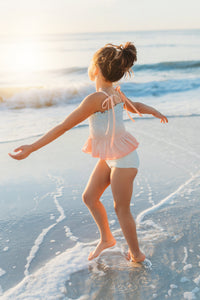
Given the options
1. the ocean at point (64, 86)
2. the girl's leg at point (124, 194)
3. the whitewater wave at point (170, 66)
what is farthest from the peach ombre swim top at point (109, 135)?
the whitewater wave at point (170, 66)

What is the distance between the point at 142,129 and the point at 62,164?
211cm

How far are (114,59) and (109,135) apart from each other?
0.49m

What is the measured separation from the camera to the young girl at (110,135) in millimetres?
2391

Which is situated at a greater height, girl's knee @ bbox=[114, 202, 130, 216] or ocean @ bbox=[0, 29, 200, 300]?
girl's knee @ bbox=[114, 202, 130, 216]

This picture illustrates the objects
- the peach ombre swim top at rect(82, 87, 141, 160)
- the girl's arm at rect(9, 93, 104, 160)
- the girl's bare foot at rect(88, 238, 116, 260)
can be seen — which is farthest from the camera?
the girl's bare foot at rect(88, 238, 116, 260)

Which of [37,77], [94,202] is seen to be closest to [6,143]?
[94,202]

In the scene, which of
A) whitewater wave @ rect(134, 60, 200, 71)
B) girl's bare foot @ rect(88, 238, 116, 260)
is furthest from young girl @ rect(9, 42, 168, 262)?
whitewater wave @ rect(134, 60, 200, 71)

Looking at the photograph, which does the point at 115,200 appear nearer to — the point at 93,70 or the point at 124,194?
the point at 124,194

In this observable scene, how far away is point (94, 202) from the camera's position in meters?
2.70

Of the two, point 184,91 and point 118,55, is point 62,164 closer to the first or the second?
point 118,55

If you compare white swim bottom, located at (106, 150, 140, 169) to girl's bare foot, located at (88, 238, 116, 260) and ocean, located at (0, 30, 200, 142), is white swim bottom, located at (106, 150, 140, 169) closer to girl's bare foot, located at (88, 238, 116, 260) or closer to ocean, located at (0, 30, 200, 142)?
girl's bare foot, located at (88, 238, 116, 260)

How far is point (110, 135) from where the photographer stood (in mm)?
2510

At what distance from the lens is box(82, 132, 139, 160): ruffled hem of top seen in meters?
2.48

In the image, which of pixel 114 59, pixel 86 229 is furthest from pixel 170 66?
pixel 114 59
